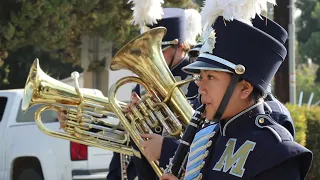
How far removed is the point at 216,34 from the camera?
3.03 metres

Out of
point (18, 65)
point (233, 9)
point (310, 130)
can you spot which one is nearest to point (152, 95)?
point (233, 9)

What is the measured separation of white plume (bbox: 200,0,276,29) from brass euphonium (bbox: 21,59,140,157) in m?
1.88

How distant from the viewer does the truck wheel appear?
878 centimetres

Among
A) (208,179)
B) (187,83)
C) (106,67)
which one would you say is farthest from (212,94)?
(106,67)

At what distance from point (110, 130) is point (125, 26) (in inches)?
345

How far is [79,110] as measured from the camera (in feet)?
16.4

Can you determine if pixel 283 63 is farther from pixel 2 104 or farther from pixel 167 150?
pixel 167 150

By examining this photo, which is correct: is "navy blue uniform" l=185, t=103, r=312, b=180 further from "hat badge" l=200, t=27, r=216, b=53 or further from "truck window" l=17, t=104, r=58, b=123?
"truck window" l=17, t=104, r=58, b=123

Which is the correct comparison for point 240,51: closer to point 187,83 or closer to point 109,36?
point 187,83

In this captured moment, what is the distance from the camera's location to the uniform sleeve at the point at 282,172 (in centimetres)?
278

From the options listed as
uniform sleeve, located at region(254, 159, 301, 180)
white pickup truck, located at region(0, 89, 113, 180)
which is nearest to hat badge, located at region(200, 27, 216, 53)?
uniform sleeve, located at region(254, 159, 301, 180)

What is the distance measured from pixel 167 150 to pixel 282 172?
1329mm

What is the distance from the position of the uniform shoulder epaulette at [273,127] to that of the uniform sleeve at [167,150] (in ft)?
3.67

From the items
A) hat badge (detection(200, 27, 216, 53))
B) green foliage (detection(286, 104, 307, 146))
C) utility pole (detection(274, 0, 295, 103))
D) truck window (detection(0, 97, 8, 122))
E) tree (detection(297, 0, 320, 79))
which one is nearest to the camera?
hat badge (detection(200, 27, 216, 53))
